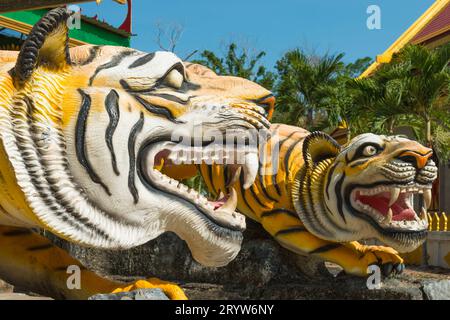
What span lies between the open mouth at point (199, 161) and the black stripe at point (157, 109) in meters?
0.08

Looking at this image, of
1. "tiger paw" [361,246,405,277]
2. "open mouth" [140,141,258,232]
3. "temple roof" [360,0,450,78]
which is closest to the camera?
"open mouth" [140,141,258,232]

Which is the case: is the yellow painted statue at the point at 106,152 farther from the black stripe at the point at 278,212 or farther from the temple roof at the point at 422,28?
the temple roof at the point at 422,28

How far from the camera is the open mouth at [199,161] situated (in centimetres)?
169

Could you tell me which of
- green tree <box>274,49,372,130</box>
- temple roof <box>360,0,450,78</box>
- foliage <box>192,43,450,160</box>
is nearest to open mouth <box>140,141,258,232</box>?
foliage <box>192,43,450,160</box>

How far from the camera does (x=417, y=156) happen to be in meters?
4.21

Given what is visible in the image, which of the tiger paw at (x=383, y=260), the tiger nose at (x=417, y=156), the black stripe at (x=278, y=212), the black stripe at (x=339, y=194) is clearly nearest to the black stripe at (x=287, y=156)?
the black stripe at (x=278, y=212)

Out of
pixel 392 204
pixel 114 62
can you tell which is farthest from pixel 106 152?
pixel 392 204

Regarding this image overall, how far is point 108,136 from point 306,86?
34.9 feet

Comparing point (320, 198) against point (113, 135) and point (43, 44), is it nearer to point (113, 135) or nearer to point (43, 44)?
point (113, 135)

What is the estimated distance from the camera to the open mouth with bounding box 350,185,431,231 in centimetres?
429

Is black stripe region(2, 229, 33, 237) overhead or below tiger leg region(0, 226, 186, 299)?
overhead

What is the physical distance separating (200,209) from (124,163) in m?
0.27

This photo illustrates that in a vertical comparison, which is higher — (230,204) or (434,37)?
(434,37)

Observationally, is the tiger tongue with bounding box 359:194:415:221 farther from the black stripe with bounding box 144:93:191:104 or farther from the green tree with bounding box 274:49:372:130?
the green tree with bounding box 274:49:372:130
